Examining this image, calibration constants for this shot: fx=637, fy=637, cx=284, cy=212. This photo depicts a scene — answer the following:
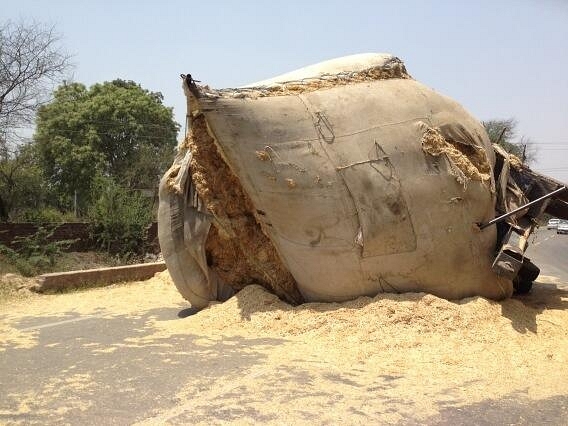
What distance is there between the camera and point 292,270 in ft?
26.0

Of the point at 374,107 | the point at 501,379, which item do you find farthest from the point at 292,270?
the point at 501,379

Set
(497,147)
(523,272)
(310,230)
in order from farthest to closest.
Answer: (523,272) → (497,147) → (310,230)

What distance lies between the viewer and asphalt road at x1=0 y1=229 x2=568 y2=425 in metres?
4.56

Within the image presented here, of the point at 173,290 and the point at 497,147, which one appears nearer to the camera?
the point at 497,147

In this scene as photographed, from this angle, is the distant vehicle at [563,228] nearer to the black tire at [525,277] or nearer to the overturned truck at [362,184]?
the black tire at [525,277]

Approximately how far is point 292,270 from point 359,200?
1299 mm

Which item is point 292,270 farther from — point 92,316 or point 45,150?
point 45,150

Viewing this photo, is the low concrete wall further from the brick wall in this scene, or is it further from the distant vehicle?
the distant vehicle

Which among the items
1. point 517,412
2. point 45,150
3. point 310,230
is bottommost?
point 517,412

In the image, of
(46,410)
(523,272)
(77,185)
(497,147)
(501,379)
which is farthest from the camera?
(77,185)

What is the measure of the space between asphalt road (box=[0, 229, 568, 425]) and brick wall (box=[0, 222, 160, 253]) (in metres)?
7.33

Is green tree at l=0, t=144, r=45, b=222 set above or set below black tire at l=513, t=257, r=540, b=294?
above

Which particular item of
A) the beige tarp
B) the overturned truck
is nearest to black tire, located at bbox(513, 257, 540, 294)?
the overturned truck

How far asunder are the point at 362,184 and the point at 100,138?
27.0m
